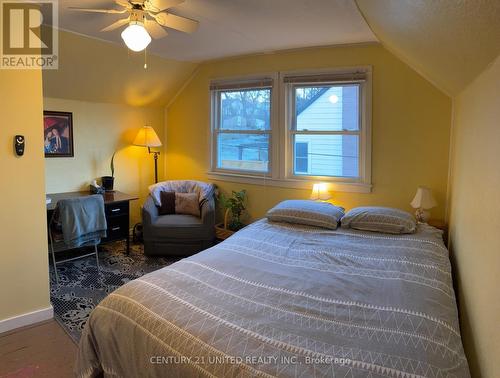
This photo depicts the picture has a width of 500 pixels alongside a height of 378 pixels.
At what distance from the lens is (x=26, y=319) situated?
2.68 meters

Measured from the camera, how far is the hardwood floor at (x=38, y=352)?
2193 mm

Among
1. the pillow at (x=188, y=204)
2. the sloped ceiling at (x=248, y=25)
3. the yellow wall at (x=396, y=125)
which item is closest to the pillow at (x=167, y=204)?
the pillow at (x=188, y=204)

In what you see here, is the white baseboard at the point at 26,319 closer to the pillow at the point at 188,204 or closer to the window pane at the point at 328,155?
the pillow at the point at 188,204

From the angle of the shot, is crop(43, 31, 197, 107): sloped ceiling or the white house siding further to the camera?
the white house siding

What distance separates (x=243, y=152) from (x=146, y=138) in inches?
48.1

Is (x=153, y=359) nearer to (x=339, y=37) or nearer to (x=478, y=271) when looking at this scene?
(x=478, y=271)

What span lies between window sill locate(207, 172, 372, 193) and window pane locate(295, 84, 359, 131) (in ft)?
1.91

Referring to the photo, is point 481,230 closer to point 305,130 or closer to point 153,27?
point 153,27

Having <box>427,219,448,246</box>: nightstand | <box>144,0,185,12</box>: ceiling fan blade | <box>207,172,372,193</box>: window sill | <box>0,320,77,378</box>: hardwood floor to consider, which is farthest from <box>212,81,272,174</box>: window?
<box>0,320,77,378</box>: hardwood floor

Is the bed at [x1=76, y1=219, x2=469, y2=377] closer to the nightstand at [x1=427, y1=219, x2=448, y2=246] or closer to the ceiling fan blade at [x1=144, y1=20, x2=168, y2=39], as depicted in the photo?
the nightstand at [x1=427, y1=219, x2=448, y2=246]

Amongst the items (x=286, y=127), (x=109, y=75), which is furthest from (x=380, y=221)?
(x=109, y=75)

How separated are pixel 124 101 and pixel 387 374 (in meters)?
4.37

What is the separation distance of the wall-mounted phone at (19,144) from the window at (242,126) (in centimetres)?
251

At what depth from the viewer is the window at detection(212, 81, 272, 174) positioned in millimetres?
4359
